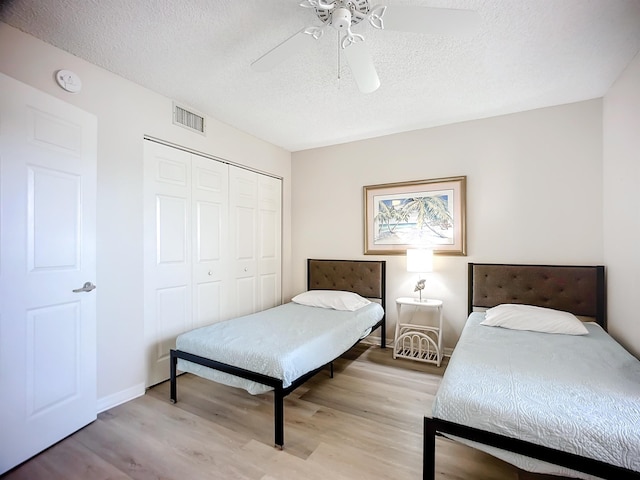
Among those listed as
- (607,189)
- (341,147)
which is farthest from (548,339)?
(341,147)

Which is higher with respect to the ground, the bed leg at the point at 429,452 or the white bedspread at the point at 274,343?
the white bedspread at the point at 274,343

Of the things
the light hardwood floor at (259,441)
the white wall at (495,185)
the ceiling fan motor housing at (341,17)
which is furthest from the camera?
the white wall at (495,185)

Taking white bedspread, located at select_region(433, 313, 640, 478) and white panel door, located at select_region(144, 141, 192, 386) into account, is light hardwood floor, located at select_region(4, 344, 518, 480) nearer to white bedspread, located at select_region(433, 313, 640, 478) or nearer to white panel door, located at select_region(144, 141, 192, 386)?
white panel door, located at select_region(144, 141, 192, 386)

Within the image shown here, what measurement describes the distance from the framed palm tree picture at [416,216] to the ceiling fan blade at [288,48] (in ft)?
7.41

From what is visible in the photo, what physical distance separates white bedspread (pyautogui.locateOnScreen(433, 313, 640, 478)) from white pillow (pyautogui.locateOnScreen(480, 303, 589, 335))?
34 cm

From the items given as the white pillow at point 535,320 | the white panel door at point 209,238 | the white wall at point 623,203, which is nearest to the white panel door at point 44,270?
the white panel door at point 209,238

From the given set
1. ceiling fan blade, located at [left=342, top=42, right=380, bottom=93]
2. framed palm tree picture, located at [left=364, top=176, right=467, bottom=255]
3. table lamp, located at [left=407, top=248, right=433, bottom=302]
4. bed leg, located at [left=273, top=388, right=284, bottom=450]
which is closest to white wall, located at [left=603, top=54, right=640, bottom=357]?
framed palm tree picture, located at [left=364, top=176, right=467, bottom=255]

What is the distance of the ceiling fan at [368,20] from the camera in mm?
1496

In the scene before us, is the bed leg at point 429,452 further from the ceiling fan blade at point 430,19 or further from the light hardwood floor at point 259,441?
the ceiling fan blade at point 430,19

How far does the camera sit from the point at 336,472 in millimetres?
1727

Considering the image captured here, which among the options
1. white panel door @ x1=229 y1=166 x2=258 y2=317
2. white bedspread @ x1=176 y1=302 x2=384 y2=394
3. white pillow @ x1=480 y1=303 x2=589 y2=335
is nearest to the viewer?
white bedspread @ x1=176 y1=302 x2=384 y2=394

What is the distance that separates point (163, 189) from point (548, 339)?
11.3 ft

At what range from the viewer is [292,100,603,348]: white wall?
9.62 ft

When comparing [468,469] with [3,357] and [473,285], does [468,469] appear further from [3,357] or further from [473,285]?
[3,357]
